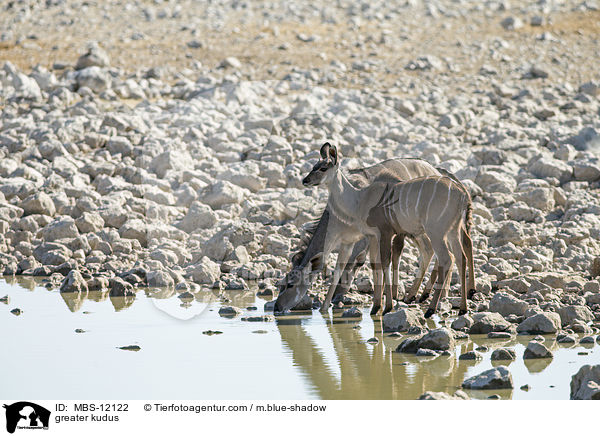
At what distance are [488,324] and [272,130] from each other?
12012mm

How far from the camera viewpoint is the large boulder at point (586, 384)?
7.22 m

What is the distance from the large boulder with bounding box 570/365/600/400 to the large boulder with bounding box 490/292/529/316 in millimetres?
3205

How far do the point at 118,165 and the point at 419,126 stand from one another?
7.55 m

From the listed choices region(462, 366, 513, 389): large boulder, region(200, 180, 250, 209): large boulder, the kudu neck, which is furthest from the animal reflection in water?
region(200, 180, 250, 209): large boulder

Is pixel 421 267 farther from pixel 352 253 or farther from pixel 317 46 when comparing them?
pixel 317 46

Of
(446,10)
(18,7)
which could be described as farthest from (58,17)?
(446,10)

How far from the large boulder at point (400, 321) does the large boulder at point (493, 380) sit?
2.50 meters

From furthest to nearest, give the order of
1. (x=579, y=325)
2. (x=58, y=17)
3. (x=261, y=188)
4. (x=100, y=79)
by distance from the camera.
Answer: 1. (x=58, y=17)
2. (x=100, y=79)
3. (x=261, y=188)
4. (x=579, y=325)

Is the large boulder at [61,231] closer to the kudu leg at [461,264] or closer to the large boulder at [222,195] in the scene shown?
the large boulder at [222,195]

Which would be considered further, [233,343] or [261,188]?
[261,188]

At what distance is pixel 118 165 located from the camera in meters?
19.2

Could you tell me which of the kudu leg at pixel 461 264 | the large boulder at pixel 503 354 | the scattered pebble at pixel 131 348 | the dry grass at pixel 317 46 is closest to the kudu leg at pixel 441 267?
the kudu leg at pixel 461 264

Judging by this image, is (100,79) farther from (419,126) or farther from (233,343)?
(233,343)

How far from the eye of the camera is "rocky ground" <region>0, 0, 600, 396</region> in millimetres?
14539
